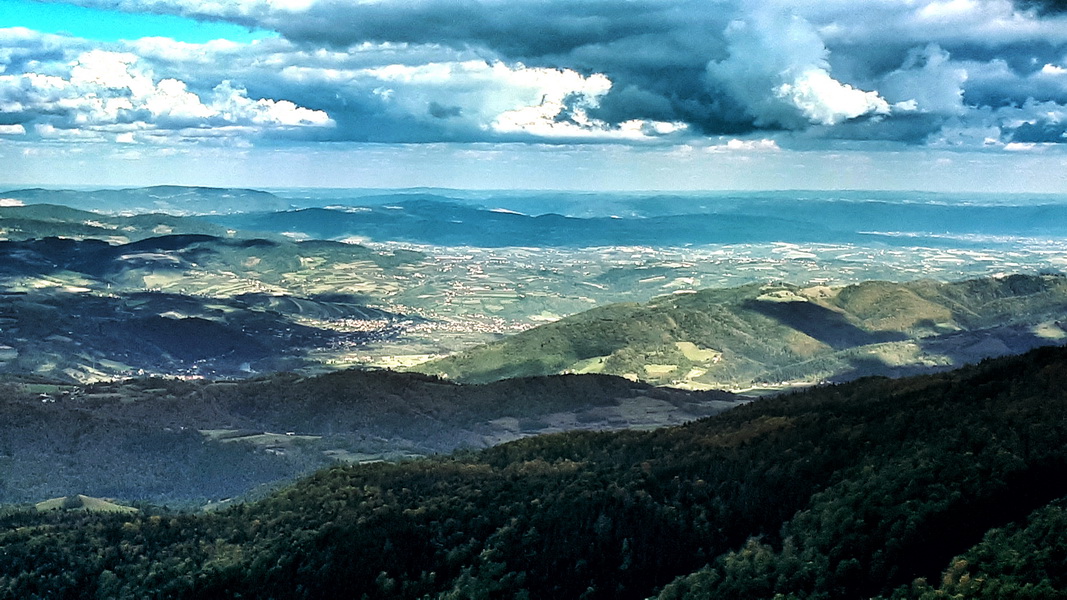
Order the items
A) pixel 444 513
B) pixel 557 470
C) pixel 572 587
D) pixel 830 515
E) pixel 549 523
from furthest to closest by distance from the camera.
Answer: pixel 557 470
pixel 444 513
pixel 549 523
pixel 572 587
pixel 830 515

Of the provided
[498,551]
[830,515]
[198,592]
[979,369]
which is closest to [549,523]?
[498,551]

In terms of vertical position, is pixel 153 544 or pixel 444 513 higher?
pixel 444 513

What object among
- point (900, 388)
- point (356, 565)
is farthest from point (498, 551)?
point (900, 388)

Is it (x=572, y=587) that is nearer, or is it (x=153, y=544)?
(x=572, y=587)

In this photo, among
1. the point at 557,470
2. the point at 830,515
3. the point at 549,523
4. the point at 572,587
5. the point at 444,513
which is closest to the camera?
the point at 830,515

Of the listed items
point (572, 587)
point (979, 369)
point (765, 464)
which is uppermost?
point (979, 369)

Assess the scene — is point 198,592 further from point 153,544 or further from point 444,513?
point 444,513
